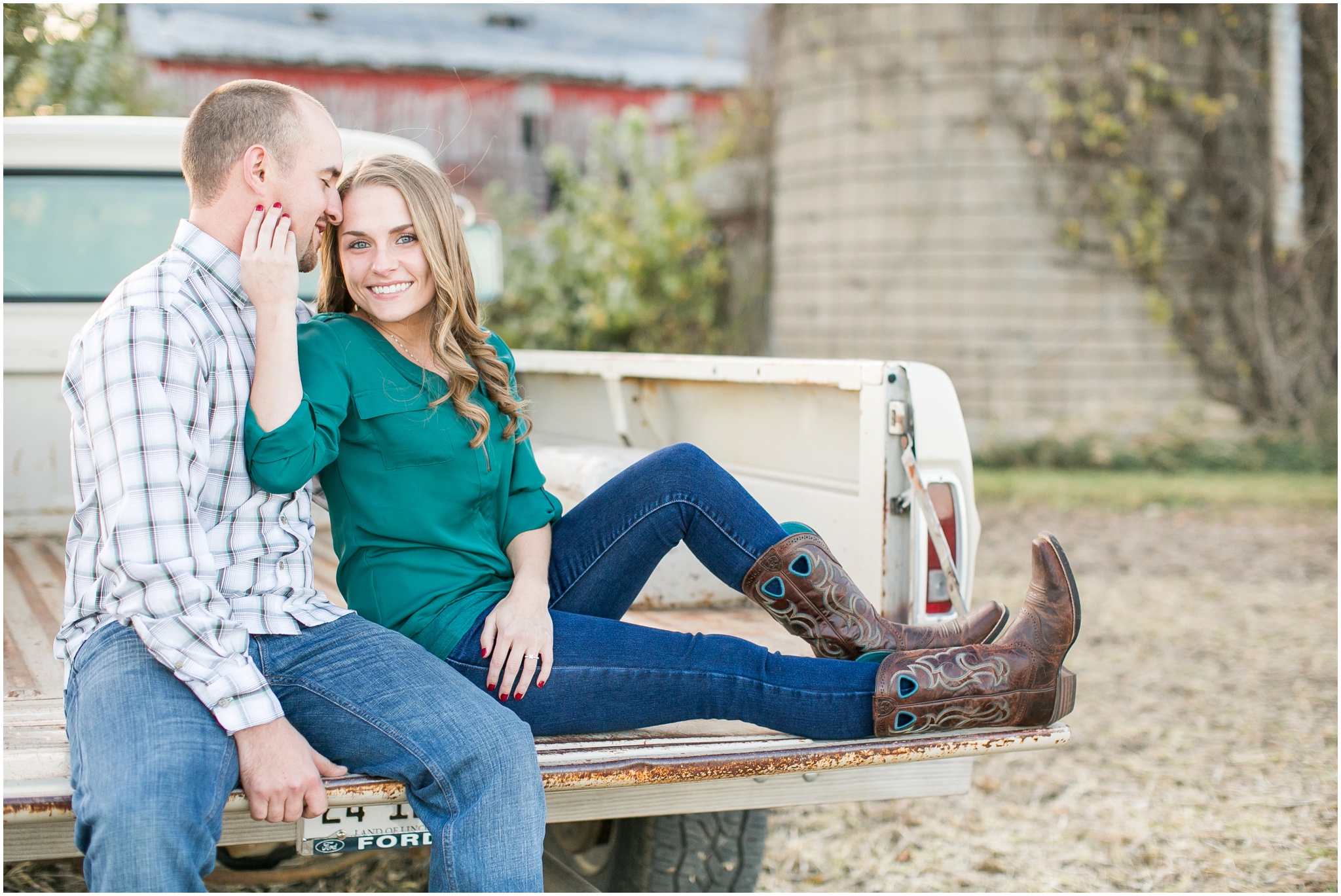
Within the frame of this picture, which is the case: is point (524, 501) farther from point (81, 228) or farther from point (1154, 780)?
point (1154, 780)

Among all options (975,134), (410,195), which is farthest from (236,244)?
(975,134)

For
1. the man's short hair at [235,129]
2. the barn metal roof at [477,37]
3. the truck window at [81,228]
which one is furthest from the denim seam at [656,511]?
the barn metal roof at [477,37]

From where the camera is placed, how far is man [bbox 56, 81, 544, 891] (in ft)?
4.88

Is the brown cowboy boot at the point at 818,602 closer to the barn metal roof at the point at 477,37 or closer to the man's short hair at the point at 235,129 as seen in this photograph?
the man's short hair at the point at 235,129

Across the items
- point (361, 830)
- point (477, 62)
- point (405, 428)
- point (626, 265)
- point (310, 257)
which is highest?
point (477, 62)

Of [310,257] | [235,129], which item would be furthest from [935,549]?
[235,129]

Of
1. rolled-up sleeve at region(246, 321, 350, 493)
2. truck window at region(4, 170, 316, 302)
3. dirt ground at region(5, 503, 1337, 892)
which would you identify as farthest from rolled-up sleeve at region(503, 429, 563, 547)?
truck window at region(4, 170, 316, 302)

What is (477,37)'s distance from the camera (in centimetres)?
1723

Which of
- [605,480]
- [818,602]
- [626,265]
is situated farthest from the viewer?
[626,265]

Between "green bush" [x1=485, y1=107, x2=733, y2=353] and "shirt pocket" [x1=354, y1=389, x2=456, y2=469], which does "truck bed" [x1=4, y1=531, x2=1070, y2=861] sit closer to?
"shirt pocket" [x1=354, y1=389, x2=456, y2=469]

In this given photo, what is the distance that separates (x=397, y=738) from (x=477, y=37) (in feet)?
56.3

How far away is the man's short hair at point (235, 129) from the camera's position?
173 centimetres

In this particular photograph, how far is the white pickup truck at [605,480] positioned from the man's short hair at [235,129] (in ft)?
2.92

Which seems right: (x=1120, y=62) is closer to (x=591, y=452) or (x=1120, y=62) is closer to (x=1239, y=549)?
(x=1239, y=549)
